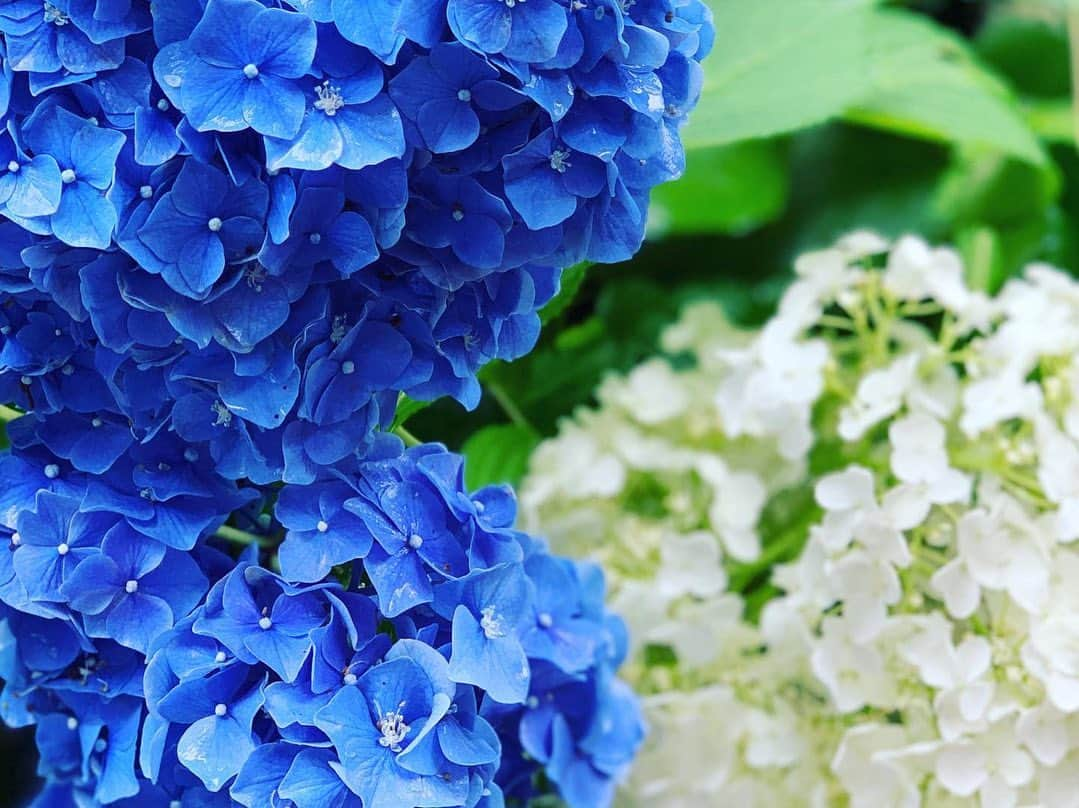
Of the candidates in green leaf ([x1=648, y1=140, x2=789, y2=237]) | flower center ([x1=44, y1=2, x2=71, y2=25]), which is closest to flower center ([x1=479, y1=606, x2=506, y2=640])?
flower center ([x1=44, y1=2, x2=71, y2=25])

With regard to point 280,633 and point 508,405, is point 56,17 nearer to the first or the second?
point 280,633

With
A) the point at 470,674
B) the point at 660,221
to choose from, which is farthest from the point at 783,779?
the point at 660,221

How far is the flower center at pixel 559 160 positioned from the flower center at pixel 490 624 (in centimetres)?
16

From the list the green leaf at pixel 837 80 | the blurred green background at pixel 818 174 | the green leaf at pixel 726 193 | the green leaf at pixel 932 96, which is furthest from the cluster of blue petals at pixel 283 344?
the green leaf at pixel 726 193

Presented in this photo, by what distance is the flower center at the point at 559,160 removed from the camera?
39 cm

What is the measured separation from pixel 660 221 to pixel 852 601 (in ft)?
1.78

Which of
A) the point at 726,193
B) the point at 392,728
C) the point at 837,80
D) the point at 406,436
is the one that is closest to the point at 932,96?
the point at 837,80

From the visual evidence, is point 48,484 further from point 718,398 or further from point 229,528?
point 718,398

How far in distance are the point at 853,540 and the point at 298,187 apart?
0.34 metres

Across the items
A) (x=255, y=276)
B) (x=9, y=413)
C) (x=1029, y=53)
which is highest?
(x=255, y=276)

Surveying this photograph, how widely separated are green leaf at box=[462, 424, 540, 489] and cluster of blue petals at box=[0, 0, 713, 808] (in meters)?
0.16

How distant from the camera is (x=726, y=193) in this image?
1064mm

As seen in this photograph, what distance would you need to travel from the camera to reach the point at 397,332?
0.42 meters

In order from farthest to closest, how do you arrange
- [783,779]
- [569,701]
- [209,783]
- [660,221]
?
1. [660,221]
2. [783,779]
3. [569,701]
4. [209,783]
